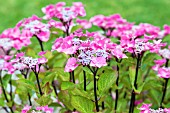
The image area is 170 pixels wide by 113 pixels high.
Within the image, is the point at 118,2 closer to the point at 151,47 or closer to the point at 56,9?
the point at 56,9

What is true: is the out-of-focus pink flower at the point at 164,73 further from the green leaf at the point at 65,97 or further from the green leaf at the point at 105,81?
the green leaf at the point at 65,97

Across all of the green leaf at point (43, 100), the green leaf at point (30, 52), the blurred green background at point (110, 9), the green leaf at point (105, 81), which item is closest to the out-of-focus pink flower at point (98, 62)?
the green leaf at point (105, 81)

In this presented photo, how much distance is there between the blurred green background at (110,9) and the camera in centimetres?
412

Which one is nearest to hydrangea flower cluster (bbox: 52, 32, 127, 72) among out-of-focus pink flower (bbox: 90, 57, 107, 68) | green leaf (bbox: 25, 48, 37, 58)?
out-of-focus pink flower (bbox: 90, 57, 107, 68)

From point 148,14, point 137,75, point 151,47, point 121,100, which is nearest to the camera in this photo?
point 151,47

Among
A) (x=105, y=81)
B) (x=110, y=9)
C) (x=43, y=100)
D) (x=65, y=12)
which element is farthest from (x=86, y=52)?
(x=110, y=9)

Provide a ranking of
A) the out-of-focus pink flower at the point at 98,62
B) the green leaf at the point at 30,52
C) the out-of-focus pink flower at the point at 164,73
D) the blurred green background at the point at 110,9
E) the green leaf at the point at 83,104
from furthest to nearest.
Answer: the blurred green background at the point at 110,9 → the green leaf at the point at 30,52 → the out-of-focus pink flower at the point at 164,73 → the green leaf at the point at 83,104 → the out-of-focus pink flower at the point at 98,62

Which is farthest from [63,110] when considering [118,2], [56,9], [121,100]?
[118,2]

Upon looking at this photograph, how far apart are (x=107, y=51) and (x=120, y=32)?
1.85ft

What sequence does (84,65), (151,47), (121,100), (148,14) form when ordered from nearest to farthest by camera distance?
(84,65), (151,47), (121,100), (148,14)

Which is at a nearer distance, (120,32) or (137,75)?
(137,75)

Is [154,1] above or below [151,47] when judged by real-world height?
above

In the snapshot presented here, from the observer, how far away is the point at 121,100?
1966 mm

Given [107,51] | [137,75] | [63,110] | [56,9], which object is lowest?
[63,110]
